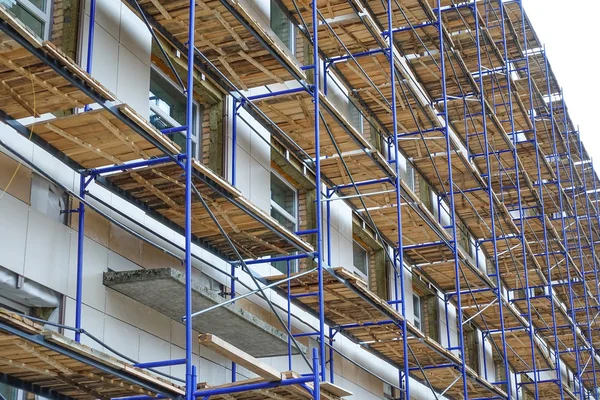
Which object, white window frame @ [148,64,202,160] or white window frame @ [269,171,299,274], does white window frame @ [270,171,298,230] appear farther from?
white window frame @ [148,64,202,160]

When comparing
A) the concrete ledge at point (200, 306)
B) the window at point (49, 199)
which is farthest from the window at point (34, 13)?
the concrete ledge at point (200, 306)

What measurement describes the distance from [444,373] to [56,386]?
12.1 m

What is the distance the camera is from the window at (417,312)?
22.5 metres

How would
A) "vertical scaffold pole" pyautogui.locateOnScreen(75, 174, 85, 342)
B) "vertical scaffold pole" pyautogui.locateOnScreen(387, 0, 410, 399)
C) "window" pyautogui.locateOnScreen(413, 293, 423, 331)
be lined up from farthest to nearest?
"window" pyautogui.locateOnScreen(413, 293, 423, 331) → "vertical scaffold pole" pyautogui.locateOnScreen(387, 0, 410, 399) → "vertical scaffold pole" pyautogui.locateOnScreen(75, 174, 85, 342)

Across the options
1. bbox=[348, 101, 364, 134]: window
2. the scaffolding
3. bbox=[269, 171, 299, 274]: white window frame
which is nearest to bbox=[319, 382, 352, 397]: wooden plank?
the scaffolding

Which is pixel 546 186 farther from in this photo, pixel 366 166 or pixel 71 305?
pixel 71 305

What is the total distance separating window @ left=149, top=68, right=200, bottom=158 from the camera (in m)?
13.3

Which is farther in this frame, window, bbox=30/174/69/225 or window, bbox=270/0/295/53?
window, bbox=270/0/295/53

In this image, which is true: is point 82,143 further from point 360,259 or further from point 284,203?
point 360,259

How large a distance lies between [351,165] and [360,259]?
315 cm

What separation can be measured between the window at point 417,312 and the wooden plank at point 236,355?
1192cm

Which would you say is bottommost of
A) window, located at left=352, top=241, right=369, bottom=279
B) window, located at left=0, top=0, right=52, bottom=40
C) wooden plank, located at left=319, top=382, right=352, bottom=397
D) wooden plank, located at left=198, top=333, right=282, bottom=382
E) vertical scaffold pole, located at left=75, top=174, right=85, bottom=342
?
wooden plank, located at left=198, top=333, right=282, bottom=382

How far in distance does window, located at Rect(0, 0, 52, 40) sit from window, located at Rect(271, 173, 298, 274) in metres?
5.83

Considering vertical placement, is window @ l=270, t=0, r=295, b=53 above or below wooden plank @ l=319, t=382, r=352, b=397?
above
